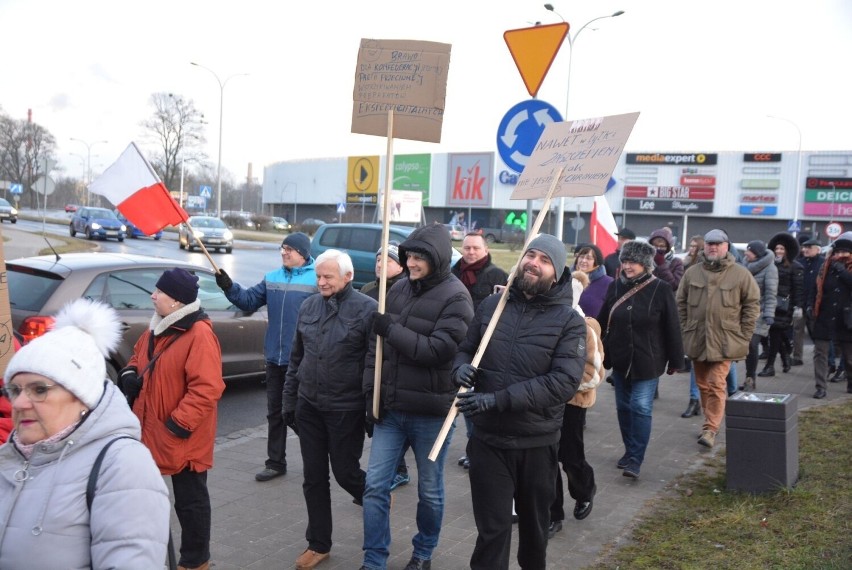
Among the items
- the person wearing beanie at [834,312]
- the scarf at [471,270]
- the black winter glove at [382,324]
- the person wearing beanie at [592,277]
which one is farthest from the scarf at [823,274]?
the black winter glove at [382,324]

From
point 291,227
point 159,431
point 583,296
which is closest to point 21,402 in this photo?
point 159,431

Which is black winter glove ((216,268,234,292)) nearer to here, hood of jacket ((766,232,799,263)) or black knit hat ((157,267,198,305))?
black knit hat ((157,267,198,305))

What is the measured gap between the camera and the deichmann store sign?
244ft

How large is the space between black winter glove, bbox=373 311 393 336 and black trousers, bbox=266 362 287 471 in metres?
2.00

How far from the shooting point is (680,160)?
66.9 m

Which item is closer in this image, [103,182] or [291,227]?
[103,182]

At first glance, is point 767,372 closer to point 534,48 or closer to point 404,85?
point 534,48

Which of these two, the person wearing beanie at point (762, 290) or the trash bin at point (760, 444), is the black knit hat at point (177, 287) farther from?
the person wearing beanie at point (762, 290)

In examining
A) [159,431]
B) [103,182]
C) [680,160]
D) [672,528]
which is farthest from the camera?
[680,160]

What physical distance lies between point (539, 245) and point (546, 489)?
1230mm

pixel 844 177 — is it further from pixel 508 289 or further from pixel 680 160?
pixel 508 289

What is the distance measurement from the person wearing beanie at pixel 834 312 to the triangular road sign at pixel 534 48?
517 cm

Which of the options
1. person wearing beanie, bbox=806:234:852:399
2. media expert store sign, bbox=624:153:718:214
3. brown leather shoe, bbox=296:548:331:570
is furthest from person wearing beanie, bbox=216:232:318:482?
media expert store sign, bbox=624:153:718:214

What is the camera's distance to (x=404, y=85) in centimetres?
486
